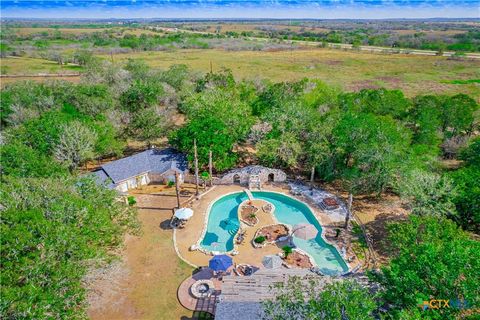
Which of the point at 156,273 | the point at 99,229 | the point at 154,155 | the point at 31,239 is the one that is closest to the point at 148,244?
the point at 156,273

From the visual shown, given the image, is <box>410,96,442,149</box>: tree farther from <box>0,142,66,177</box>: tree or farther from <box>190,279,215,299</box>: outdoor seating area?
<box>0,142,66,177</box>: tree

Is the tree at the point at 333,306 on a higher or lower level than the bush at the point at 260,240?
higher

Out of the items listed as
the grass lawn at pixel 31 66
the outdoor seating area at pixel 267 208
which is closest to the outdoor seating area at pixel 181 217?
the outdoor seating area at pixel 267 208

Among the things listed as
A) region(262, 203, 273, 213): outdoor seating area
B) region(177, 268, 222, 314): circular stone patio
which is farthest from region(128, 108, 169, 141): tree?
region(177, 268, 222, 314): circular stone patio

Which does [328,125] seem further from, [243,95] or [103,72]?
[103,72]

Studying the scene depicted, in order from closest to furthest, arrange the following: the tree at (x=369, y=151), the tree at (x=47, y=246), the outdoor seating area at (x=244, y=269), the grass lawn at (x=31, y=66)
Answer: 1. the tree at (x=47, y=246)
2. the outdoor seating area at (x=244, y=269)
3. the tree at (x=369, y=151)
4. the grass lawn at (x=31, y=66)

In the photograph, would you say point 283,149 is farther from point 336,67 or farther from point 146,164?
point 336,67

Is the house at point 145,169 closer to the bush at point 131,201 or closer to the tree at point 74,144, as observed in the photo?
the tree at point 74,144
